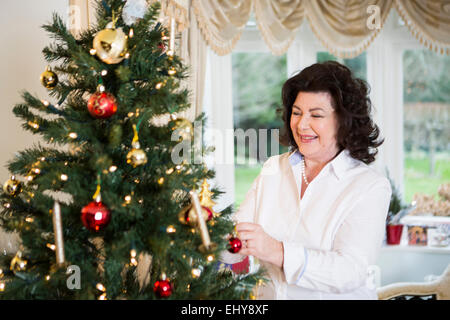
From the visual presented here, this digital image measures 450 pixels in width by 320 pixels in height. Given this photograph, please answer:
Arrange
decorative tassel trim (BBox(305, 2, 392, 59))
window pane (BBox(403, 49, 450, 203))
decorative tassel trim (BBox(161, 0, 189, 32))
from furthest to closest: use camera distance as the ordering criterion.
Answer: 1. window pane (BBox(403, 49, 450, 203))
2. decorative tassel trim (BBox(305, 2, 392, 59))
3. decorative tassel trim (BBox(161, 0, 189, 32))

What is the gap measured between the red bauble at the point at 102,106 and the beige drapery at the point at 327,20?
2016 millimetres

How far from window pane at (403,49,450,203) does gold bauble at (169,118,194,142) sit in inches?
111

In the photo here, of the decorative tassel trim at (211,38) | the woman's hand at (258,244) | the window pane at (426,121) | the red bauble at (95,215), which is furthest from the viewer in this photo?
the window pane at (426,121)

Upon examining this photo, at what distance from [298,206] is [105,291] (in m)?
0.78

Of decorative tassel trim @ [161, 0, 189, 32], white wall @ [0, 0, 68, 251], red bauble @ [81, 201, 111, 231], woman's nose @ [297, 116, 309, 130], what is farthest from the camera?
decorative tassel trim @ [161, 0, 189, 32]

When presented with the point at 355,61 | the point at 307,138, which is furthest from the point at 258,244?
the point at 355,61

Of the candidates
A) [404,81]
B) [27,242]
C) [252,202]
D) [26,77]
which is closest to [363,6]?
[404,81]

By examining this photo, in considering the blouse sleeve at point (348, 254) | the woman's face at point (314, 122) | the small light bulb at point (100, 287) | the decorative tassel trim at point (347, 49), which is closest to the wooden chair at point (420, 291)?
the blouse sleeve at point (348, 254)

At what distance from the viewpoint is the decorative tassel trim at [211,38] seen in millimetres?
2809

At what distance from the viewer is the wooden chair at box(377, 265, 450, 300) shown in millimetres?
2492

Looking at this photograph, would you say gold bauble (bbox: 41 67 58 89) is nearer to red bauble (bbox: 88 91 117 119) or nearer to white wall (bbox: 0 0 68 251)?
red bauble (bbox: 88 91 117 119)

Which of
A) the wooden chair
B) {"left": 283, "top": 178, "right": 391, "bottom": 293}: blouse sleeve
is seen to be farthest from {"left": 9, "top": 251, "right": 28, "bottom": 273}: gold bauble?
the wooden chair

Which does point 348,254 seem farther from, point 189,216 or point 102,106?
point 102,106

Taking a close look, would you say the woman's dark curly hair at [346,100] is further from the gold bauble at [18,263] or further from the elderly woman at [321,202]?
the gold bauble at [18,263]
